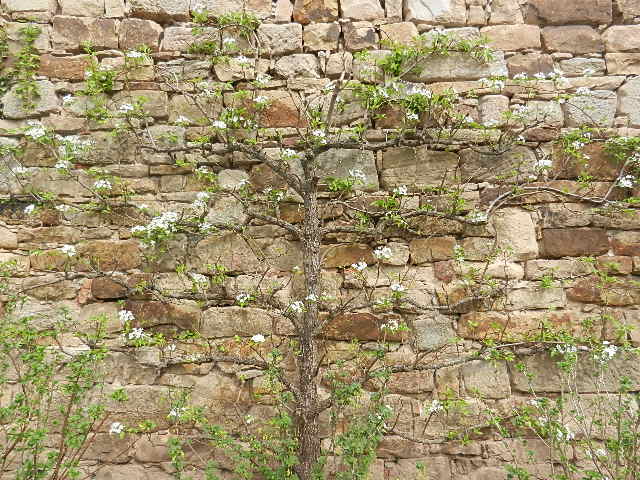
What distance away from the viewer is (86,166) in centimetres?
288

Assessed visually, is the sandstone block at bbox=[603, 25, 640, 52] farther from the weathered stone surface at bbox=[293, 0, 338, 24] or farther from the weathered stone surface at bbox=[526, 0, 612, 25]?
the weathered stone surface at bbox=[293, 0, 338, 24]

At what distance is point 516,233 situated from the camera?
9.12 feet

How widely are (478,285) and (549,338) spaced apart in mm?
456

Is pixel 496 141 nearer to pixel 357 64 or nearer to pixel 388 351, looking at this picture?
pixel 357 64

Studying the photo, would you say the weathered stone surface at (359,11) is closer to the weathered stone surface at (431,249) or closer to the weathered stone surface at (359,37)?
the weathered stone surface at (359,37)

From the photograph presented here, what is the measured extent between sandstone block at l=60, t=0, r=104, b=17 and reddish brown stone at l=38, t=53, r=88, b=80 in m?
0.28

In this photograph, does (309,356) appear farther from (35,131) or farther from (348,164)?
(35,131)

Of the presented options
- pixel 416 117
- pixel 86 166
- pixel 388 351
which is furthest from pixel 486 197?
pixel 86 166

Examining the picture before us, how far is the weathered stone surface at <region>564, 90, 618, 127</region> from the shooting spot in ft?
9.44

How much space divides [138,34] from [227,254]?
1.46 meters

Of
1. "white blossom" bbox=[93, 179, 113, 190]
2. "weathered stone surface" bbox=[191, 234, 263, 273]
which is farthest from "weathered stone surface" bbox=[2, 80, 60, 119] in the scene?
"weathered stone surface" bbox=[191, 234, 263, 273]

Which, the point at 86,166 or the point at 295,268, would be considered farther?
the point at 86,166

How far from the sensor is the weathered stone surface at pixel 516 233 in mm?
2766

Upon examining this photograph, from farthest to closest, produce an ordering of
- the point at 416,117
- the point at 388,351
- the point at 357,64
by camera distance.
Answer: the point at 357,64
the point at 416,117
the point at 388,351
